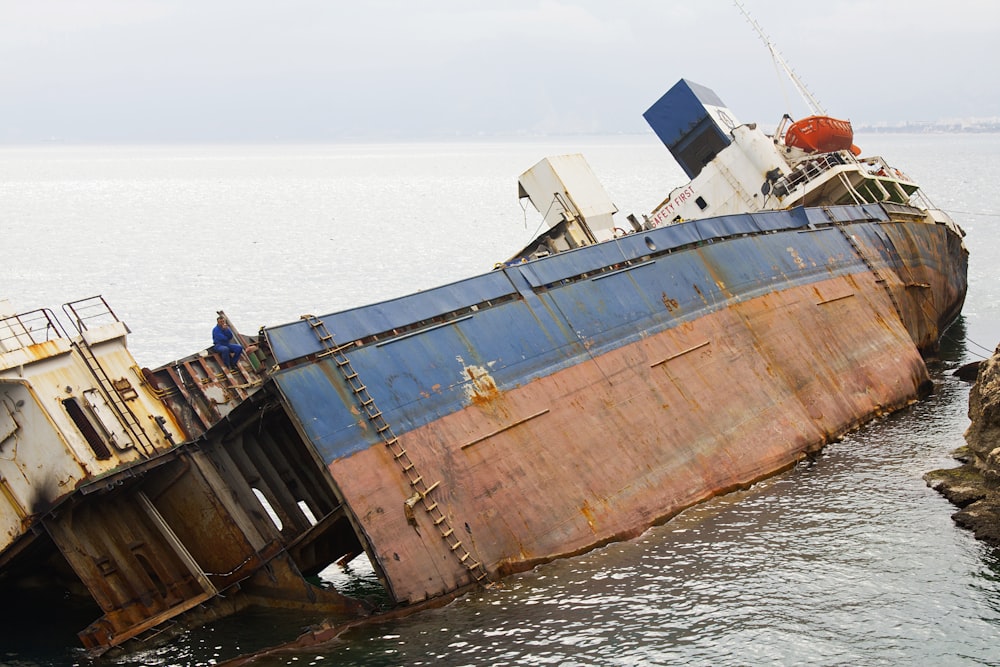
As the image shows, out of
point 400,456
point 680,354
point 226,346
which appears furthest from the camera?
point 680,354

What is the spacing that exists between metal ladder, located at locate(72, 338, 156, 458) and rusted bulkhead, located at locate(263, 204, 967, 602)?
9.12ft

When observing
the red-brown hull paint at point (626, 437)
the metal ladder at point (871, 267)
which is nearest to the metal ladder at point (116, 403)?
the red-brown hull paint at point (626, 437)

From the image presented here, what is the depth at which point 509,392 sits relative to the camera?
17516mm

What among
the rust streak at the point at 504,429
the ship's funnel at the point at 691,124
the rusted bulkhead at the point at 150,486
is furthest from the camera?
the ship's funnel at the point at 691,124

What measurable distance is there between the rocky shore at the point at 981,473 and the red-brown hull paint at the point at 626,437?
310 centimetres

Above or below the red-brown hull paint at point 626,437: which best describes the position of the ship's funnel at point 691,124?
above

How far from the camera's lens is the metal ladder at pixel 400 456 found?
15305 millimetres

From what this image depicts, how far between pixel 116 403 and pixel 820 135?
24962mm

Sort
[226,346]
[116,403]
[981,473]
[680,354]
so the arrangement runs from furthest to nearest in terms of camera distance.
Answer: [680,354] < [981,473] < [226,346] < [116,403]

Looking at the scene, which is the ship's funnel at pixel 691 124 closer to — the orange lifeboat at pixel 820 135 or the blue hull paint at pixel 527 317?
the orange lifeboat at pixel 820 135

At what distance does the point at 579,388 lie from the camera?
60.6ft

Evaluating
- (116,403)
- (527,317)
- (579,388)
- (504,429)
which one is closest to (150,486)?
(116,403)

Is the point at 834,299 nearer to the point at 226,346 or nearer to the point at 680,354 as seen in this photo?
the point at 680,354

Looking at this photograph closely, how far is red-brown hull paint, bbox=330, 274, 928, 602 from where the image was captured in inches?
602
